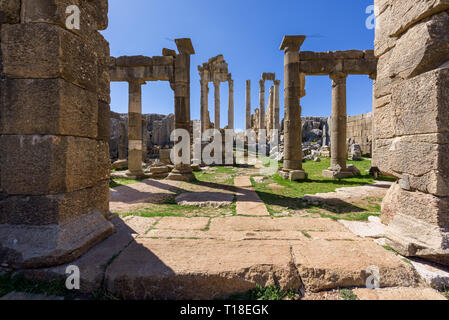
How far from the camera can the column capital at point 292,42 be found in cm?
823

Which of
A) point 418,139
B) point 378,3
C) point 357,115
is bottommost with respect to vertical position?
point 418,139

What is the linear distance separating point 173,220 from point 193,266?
1.56m

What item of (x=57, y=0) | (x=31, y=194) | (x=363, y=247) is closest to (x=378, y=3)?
(x=363, y=247)

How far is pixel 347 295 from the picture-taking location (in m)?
1.68

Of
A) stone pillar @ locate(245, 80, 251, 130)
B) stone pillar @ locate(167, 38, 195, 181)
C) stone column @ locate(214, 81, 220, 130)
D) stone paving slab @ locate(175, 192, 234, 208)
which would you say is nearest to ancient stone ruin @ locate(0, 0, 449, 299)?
stone paving slab @ locate(175, 192, 234, 208)

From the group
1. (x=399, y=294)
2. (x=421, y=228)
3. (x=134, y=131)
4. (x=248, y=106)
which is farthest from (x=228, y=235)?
(x=248, y=106)

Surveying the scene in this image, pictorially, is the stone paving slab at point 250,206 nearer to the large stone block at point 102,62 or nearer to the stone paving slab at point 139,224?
Answer: the stone paving slab at point 139,224

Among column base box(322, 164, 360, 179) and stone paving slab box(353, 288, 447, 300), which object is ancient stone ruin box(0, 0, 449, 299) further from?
column base box(322, 164, 360, 179)

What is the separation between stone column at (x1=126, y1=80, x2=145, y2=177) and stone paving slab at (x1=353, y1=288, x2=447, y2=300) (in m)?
9.11

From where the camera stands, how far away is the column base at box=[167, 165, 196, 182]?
26.7ft

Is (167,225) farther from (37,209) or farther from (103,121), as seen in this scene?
(103,121)

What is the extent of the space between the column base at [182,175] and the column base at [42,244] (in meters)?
5.96

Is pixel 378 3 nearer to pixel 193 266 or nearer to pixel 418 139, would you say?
pixel 418 139

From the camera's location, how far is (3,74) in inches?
80.7
